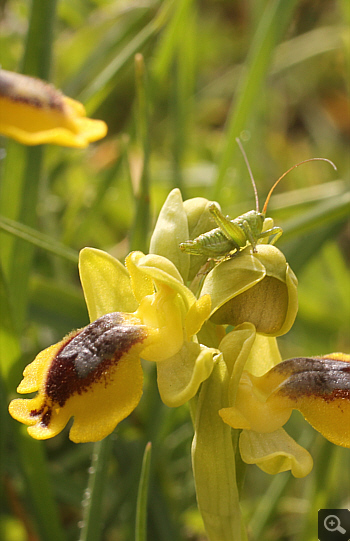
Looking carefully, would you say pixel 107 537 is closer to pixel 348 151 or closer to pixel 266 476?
pixel 266 476

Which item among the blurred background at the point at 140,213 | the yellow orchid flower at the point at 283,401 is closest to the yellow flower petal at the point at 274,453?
the yellow orchid flower at the point at 283,401

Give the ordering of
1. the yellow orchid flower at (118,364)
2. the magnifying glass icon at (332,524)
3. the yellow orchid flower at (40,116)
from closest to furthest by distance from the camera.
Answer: the yellow orchid flower at (118,364) → the yellow orchid flower at (40,116) → the magnifying glass icon at (332,524)

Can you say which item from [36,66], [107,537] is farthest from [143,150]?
[107,537]

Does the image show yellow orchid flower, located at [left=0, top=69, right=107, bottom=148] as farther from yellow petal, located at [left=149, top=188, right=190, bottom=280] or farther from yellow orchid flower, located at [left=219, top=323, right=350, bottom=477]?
yellow orchid flower, located at [left=219, top=323, right=350, bottom=477]

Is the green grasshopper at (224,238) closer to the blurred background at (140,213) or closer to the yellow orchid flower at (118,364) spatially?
the yellow orchid flower at (118,364)

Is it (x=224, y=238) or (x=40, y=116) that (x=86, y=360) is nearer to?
(x=224, y=238)
